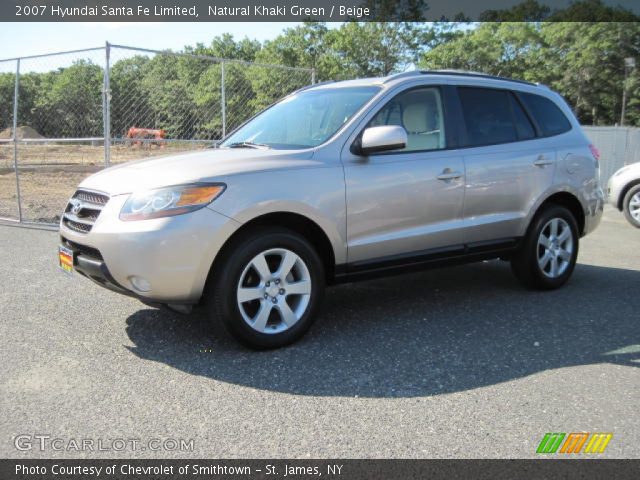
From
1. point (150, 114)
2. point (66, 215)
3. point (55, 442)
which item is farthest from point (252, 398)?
point (150, 114)

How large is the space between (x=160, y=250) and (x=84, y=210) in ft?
2.77

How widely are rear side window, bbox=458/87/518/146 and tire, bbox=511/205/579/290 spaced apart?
0.84 metres

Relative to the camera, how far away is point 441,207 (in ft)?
16.1

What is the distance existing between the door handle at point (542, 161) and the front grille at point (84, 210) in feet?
12.1

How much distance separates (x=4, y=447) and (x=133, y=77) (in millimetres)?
7199

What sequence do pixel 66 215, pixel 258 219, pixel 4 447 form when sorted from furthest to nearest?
pixel 66 215
pixel 258 219
pixel 4 447

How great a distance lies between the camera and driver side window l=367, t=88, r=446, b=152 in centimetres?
481

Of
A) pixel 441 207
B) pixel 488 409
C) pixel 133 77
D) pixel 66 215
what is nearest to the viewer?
pixel 488 409

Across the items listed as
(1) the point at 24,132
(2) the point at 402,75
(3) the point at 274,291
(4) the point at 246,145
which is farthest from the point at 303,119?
(1) the point at 24,132

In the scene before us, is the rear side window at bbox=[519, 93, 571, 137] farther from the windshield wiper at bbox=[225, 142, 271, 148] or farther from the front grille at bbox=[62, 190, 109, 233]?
the front grille at bbox=[62, 190, 109, 233]

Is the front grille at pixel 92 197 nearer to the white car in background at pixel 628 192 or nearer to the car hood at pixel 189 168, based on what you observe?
the car hood at pixel 189 168

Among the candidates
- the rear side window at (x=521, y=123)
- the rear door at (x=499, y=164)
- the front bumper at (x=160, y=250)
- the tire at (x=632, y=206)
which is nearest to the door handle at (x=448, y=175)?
the rear door at (x=499, y=164)

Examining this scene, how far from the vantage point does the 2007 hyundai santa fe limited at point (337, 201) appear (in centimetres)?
389

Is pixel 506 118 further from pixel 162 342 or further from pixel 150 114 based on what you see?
pixel 150 114
